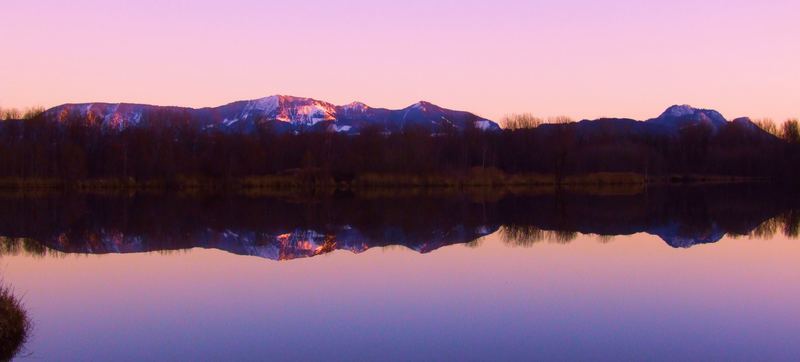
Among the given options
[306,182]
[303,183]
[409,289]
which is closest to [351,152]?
[306,182]

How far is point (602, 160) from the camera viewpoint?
73.8 metres

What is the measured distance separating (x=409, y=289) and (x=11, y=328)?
614 centimetres

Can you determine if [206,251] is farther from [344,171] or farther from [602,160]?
[602,160]

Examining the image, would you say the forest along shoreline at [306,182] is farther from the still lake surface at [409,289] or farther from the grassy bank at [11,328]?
the grassy bank at [11,328]

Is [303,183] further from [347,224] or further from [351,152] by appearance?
[347,224]

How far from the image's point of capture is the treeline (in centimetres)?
5738

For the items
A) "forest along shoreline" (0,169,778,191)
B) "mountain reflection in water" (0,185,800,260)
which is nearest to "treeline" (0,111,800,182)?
"forest along shoreline" (0,169,778,191)

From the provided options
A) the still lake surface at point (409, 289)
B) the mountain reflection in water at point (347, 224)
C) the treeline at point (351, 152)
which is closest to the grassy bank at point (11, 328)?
the still lake surface at point (409, 289)

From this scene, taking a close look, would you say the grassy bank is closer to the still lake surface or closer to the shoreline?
the still lake surface

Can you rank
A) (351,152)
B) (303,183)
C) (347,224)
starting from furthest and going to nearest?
(351,152) < (303,183) < (347,224)

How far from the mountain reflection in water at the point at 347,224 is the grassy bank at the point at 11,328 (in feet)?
26.4

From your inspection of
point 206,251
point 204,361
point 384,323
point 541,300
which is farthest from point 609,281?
point 206,251

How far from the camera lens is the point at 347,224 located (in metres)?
24.3

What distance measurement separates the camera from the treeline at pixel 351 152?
57375 millimetres
